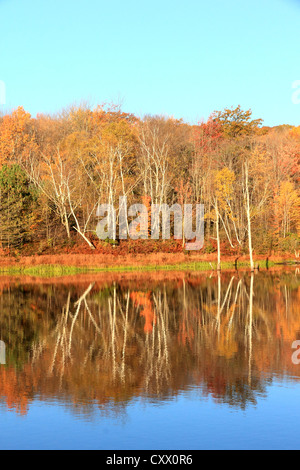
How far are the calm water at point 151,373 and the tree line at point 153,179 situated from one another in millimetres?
19999

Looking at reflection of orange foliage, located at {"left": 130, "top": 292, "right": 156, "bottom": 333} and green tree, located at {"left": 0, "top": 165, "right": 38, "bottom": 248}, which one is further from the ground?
green tree, located at {"left": 0, "top": 165, "right": 38, "bottom": 248}

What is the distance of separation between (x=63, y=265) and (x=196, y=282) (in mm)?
11745

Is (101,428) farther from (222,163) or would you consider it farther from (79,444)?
(222,163)

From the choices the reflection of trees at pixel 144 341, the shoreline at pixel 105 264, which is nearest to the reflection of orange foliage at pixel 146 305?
the reflection of trees at pixel 144 341

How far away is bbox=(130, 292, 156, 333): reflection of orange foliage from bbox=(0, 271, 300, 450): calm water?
0.19 ft

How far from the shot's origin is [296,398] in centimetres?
1257

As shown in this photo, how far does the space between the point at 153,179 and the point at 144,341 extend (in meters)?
38.5

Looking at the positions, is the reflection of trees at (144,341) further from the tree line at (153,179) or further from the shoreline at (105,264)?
the tree line at (153,179)

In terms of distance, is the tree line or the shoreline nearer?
the shoreline

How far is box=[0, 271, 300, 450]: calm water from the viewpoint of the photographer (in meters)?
10.7

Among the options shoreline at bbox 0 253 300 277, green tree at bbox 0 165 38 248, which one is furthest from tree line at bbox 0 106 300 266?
shoreline at bbox 0 253 300 277

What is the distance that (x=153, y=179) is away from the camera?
56.6m

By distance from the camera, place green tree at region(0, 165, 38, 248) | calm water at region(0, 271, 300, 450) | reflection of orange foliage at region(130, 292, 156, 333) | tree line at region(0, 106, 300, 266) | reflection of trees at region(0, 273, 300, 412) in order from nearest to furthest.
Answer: calm water at region(0, 271, 300, 450), reflection of trees at region(0, 273, 300, 412), reflection of orange foliage at region(130, 292, 156, 333), green tree at region(0, 165, 38, 248), tree line at region(0, 106, 300, 266)

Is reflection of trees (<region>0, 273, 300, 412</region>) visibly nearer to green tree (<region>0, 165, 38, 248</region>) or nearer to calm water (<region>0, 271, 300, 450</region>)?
calm water (<region>0, 271, 300, 450</region>)
